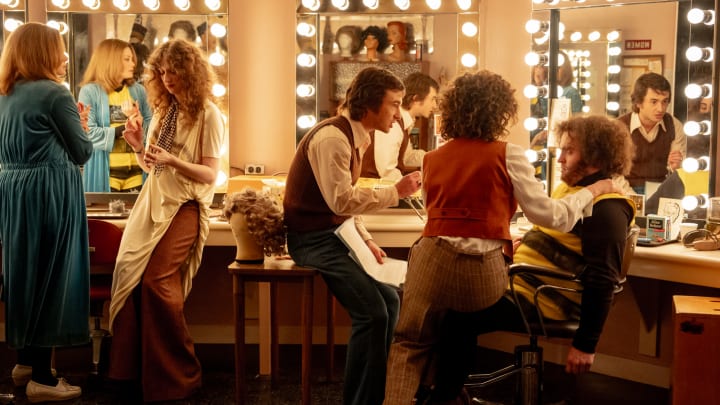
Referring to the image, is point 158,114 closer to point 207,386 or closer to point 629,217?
point 207,386

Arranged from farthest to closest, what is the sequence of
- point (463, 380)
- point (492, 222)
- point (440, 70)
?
point (440, 70) < point (463, 380) < point (492, 222)

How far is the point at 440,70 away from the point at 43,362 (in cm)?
217

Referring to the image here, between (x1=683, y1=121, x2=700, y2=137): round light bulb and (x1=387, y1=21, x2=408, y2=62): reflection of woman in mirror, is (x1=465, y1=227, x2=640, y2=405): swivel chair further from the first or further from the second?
(x1=387, y1=21, x2=408, y2=62): reflection of woman in mirror

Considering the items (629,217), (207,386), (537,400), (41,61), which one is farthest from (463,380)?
(41,61)

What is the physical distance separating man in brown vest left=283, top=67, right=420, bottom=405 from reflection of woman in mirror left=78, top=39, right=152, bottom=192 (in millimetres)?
1426

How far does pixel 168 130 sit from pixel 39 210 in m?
0.59

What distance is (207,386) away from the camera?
13.1 feet

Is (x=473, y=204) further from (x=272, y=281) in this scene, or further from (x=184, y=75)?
(x=184, y=75)

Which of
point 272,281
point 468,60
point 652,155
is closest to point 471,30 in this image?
point 468,60

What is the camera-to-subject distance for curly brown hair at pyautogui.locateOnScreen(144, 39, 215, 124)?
12.0 ft

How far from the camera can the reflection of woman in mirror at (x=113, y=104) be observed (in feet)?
14.4

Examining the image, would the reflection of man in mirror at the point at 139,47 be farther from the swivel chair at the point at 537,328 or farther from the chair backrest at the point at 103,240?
the swivel chair at the point at 537,328

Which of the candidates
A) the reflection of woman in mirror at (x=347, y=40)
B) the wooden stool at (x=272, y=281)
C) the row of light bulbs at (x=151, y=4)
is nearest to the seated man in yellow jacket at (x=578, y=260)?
the wooden stool at (x=272, y=281)

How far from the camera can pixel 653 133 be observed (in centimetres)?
398
